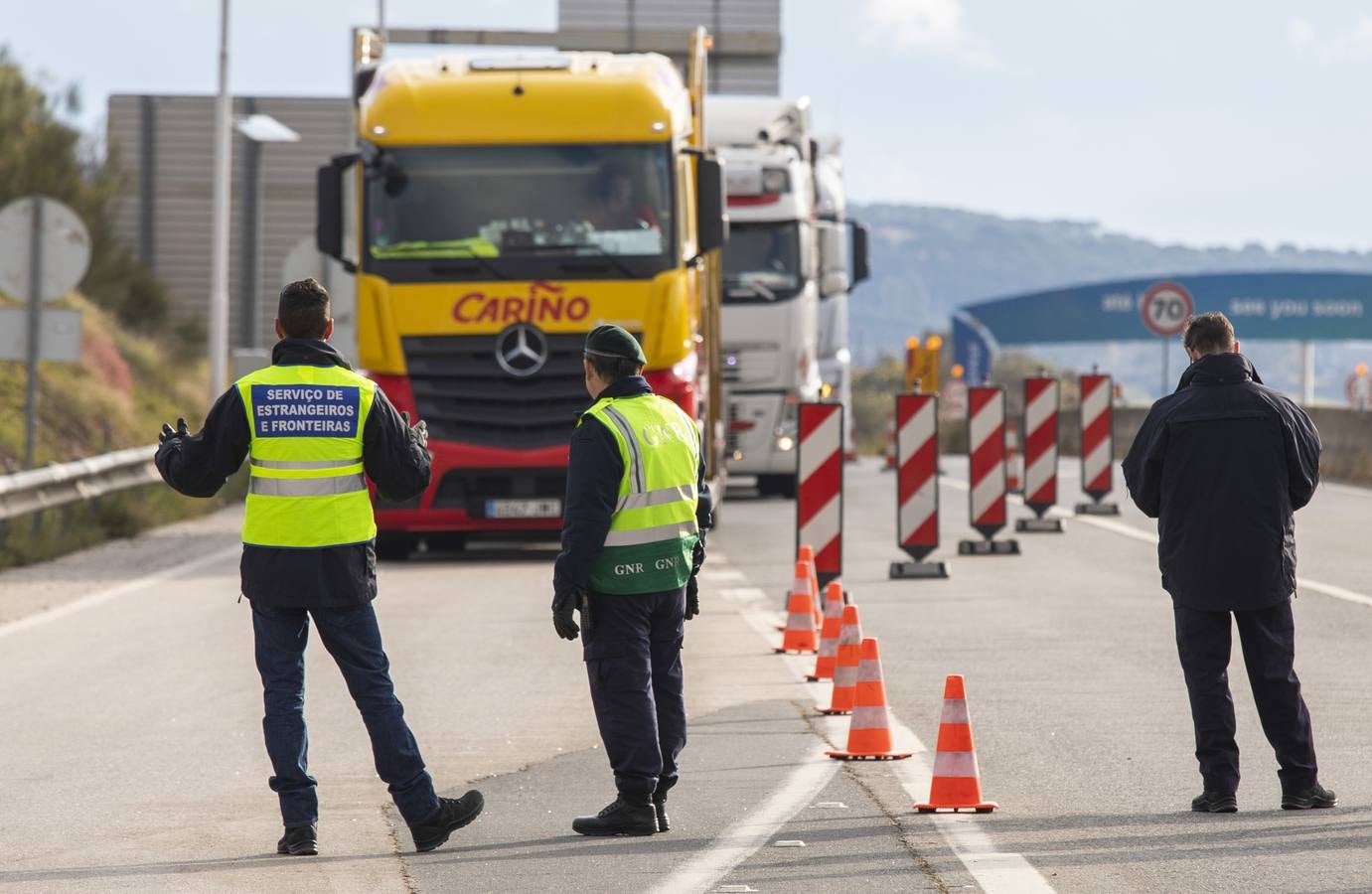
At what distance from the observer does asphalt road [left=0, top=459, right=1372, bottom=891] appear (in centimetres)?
682

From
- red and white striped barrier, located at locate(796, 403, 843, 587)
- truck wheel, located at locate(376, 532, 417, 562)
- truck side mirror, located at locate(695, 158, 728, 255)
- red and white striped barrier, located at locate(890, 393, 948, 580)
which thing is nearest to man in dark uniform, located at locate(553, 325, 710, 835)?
red and white striped barrier, located at locate(796, 403, 843, 587)

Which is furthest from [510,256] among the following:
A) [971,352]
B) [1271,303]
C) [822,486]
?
[1271,303]

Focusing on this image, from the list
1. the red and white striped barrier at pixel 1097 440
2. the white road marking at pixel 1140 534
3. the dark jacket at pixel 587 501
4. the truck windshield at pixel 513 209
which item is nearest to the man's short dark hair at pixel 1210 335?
the dark jacket at pixel 587 501

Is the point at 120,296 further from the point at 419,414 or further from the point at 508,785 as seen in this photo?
the point at 508,785

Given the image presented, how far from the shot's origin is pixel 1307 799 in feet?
25.2

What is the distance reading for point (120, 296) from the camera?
3722 cm

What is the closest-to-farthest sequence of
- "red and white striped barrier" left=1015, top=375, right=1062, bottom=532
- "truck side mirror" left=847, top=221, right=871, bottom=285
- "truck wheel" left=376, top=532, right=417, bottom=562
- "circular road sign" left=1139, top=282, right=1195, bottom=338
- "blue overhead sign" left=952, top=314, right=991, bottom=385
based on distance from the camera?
"truck wheel" left=376, top=532, right=417, bottom=562, "red and white striped barrier" left=1015, top=375, right=1062, bottom=532, "truck side mirror" left=847, top=221, right=871, bottom=285, "circular road sign" left=1139, top=282, right=1195, bottom=338, "blue overhead sign" left=952, top=314, right=991, bottom=385

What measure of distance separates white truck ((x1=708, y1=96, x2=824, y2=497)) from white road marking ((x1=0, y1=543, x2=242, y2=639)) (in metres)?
6.62

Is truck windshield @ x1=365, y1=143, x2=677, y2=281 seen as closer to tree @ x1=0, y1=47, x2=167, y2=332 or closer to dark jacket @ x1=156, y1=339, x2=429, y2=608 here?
dark jacket @ x1=156, y1=339, x2=429, y2=608

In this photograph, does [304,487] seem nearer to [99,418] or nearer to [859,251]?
[859,251]

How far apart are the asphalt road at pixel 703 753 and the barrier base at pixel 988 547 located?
2616mm

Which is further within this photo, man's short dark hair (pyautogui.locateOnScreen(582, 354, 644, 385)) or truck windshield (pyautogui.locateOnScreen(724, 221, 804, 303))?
truck windshield (pyautogui.locateOnScreen(724, 221, 804, 303))

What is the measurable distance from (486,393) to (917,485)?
3409mm

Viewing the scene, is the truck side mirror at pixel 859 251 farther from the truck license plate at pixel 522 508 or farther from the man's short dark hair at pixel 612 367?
the man's short dark hair at pixel 612 367
